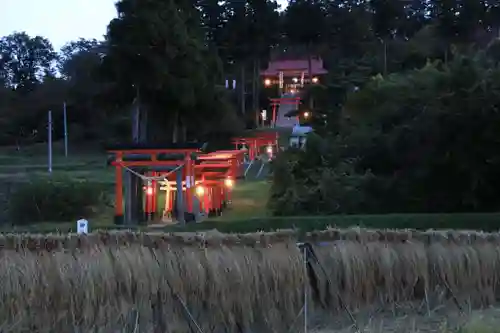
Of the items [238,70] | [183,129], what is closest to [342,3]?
[238,70]

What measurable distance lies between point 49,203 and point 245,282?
1396cm

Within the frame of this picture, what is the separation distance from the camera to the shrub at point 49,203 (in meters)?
16.9

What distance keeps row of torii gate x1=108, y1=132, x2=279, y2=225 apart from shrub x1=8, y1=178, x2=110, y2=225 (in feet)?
3.79

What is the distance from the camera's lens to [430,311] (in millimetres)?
4277

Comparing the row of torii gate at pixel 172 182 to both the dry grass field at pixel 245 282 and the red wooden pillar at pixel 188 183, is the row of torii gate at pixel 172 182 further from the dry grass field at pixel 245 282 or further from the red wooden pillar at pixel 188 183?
the dry grass field at pixel 245 282

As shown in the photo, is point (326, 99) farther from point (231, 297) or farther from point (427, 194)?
point (231, 297)

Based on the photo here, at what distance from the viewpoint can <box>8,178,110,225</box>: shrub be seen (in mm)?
16859

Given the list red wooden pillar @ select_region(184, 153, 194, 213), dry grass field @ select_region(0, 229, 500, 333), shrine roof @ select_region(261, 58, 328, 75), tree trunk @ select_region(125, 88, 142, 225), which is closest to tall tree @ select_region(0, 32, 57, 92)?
shrine roof @ select_region(261, 58, 328, 75)

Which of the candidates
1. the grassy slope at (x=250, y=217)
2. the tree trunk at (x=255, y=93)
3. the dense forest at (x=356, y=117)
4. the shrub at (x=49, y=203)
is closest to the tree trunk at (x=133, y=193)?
the dense forest at (x=356, y=117)

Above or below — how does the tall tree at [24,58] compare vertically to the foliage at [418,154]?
above

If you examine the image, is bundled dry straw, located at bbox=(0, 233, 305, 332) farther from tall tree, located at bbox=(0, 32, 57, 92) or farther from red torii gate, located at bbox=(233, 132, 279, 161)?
tall tree, located at bbox=(0, 32, 57, 92)

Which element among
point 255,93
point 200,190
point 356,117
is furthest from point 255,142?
point 200,190

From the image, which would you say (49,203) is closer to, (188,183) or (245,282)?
(188,183)

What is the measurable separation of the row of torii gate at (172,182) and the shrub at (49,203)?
1156 mm
